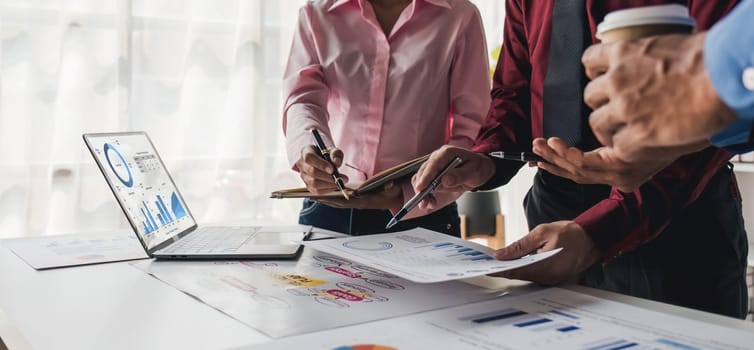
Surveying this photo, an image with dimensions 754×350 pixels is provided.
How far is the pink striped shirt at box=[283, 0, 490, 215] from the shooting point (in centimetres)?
154

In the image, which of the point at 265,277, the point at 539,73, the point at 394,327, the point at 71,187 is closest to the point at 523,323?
the point at 394,327

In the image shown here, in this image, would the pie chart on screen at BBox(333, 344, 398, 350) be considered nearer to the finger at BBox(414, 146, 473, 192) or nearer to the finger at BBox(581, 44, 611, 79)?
the finger at BBox(581, 44, 611, 79)

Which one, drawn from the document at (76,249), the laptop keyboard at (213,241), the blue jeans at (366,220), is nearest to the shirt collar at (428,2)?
the blue jeans at (366,220)

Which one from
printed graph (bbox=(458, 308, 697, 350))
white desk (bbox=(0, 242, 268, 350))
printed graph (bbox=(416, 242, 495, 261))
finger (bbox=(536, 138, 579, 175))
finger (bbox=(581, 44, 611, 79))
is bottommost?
white desk (bbox=(0, 242, 268, 350))

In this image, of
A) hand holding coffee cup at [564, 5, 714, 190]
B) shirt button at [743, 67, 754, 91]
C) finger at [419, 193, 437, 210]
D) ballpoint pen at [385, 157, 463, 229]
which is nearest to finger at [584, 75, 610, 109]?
hand holding coffee cup at [564, 5, 714, 190]

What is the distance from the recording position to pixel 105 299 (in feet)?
2.74

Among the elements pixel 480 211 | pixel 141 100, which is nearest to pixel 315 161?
pixel 141 100

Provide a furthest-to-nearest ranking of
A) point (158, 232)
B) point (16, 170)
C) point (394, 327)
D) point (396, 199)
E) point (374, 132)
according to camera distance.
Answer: point (16, 170)
point (374, 132)
point (396, 199)
point (158, 232)
point (394, 327)

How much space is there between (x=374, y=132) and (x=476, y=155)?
433 mm

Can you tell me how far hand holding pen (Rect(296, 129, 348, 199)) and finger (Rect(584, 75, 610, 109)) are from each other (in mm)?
746

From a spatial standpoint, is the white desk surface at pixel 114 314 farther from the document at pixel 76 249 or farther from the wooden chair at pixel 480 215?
the wooden chair at pixel 480 215

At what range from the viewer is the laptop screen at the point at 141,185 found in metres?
1.07

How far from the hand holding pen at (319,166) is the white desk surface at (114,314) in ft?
1.45

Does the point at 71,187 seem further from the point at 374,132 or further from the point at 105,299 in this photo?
the point at 105,299
